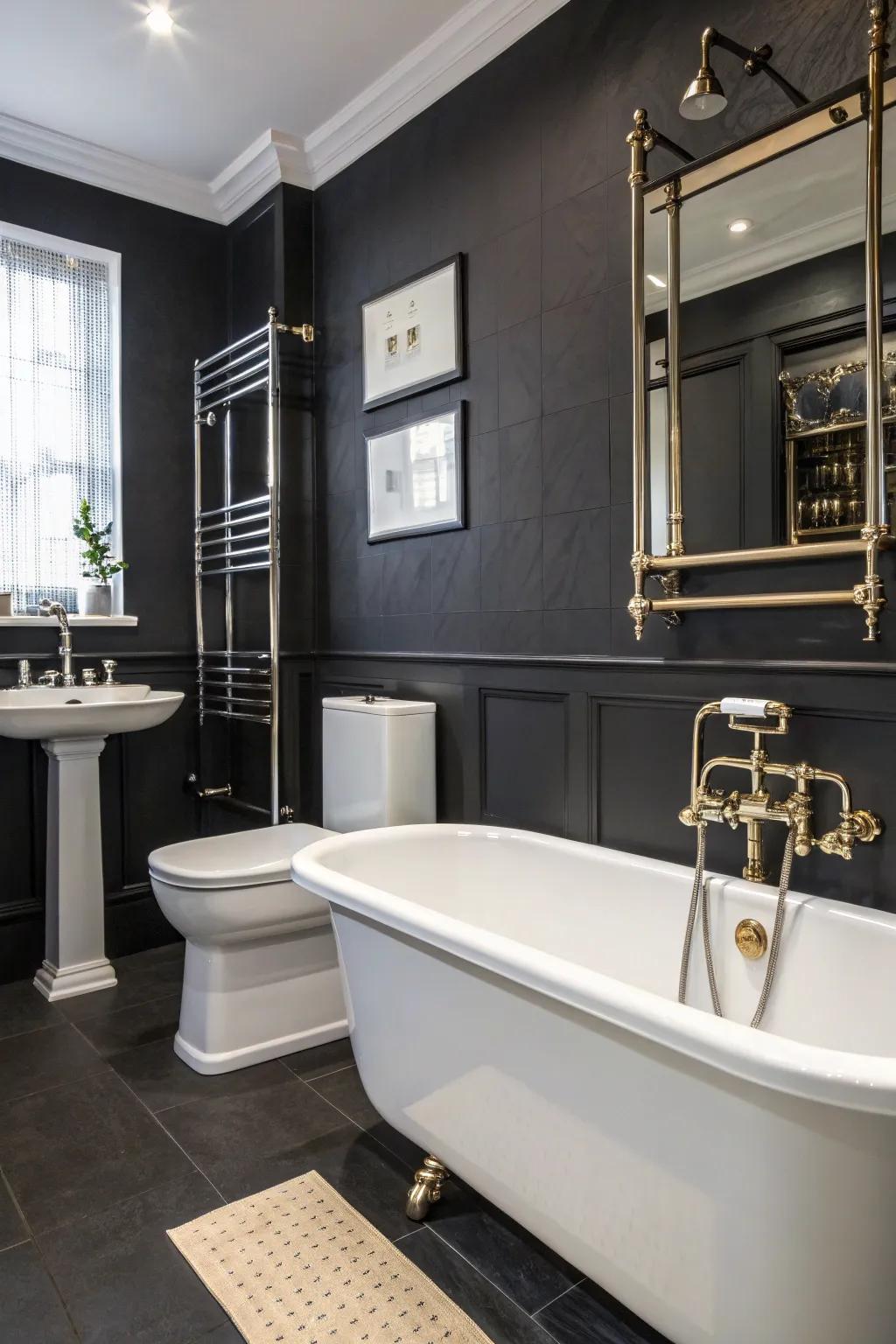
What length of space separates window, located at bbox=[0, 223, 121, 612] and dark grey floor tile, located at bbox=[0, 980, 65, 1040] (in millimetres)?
1230

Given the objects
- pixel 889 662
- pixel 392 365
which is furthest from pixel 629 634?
pixel 392 365

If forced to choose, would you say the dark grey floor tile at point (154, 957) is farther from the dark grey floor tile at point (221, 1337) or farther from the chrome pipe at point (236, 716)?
the dark grey floor tile at point (221, 1337)

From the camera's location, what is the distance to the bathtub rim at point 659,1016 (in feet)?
3.06

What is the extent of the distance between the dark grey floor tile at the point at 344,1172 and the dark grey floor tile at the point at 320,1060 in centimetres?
30

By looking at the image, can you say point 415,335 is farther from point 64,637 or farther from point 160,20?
point 64,637

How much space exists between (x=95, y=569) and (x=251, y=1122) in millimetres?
1926

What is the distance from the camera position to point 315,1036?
2.36 metres

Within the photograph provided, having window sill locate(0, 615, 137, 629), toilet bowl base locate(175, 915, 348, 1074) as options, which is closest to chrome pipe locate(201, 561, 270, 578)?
window sill locate(0, 615, 137, 629)

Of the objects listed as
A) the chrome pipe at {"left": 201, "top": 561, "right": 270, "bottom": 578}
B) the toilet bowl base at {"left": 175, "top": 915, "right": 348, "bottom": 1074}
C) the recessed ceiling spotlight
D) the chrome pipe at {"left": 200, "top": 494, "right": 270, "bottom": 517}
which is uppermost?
the recessed ceiling spotlight

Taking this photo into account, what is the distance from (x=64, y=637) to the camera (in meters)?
2.86

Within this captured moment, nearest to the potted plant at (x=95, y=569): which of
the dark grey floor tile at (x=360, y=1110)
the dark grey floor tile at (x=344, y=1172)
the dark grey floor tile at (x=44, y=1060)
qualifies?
the dark grey floor tile at (x=44, y=1060)

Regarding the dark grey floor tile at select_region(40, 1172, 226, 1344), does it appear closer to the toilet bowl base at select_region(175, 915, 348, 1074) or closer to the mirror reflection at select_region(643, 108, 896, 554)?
the toilet bowl base at select_region(175, 915, 348, 1074)

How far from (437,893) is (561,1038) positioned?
90cm

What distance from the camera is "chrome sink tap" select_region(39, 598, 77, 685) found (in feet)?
9.28
